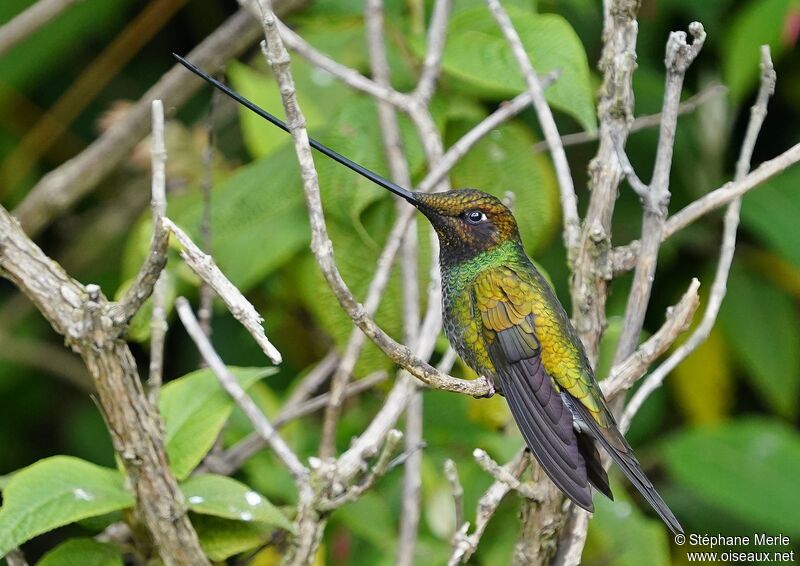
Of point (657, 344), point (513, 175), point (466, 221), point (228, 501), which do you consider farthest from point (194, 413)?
point (513, 175)

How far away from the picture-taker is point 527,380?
2.04 m

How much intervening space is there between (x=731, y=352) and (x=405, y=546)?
6.86ft

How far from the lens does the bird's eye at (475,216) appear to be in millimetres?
2152

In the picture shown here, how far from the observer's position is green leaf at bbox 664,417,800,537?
3090 mm

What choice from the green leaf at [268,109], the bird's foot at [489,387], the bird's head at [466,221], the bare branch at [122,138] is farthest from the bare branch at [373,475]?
the bare branch at [122,138]

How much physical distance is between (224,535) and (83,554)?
0.92 ft

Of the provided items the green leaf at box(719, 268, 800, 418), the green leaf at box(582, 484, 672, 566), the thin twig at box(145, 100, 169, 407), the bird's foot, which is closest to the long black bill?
the thin twig at box(145, 100, 169, 407)

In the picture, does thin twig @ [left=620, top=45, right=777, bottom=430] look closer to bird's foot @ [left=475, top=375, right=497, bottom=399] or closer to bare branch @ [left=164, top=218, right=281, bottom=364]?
bird's foot @ [left=475, top=375, right=497, bottom=399]

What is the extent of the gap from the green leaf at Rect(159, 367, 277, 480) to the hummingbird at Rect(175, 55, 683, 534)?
0.46 meters

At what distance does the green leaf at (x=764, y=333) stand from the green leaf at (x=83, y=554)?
238 cm

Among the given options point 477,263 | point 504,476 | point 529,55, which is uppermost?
point 529,55

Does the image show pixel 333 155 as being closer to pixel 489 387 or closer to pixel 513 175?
pixel 489 387

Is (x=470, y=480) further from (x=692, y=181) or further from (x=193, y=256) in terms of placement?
(x=692, y=181)

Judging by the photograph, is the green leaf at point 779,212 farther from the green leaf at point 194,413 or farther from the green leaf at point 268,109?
the green leaf at point 194,413
